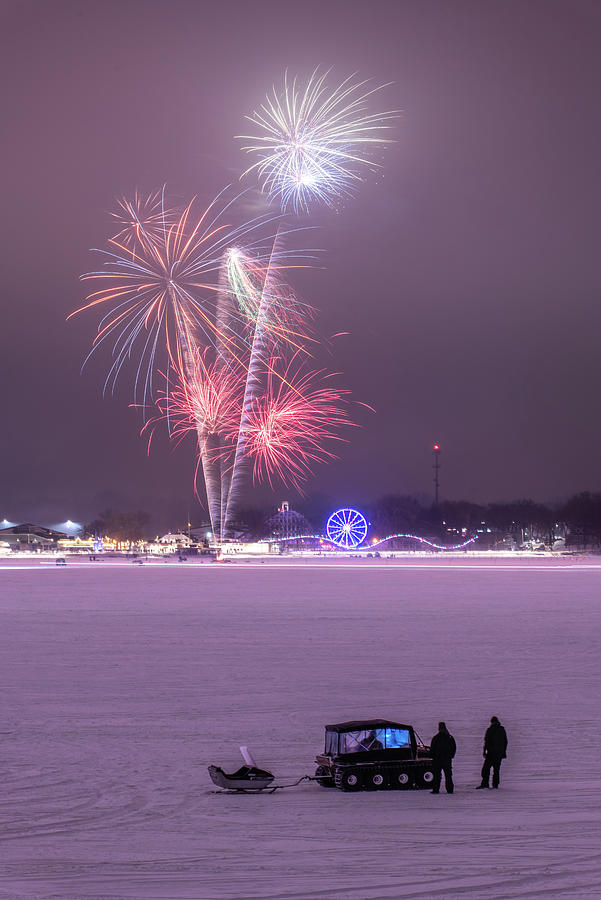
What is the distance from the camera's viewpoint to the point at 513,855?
7992 mm

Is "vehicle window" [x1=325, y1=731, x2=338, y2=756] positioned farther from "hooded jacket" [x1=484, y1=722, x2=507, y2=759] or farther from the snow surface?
"hooded jacket" [x1=484, y1=722, x2=507, y2=759]

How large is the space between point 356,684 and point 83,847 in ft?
28.0

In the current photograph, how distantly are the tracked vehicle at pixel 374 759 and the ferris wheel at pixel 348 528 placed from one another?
448 ft

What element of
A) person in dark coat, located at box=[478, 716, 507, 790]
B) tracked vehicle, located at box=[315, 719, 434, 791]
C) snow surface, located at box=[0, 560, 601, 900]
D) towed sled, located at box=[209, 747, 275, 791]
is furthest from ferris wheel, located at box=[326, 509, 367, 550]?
towed sled, located at box=[209, 747, 275, 791]

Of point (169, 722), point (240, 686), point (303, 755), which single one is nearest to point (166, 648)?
point (240, 686)

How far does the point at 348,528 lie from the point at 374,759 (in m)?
137

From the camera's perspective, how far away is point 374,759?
10406 mm

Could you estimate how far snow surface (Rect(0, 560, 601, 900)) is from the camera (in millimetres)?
7625

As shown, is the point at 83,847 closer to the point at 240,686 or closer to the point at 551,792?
the point at 551,792

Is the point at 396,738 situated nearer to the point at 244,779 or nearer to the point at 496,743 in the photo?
the point at 496,743

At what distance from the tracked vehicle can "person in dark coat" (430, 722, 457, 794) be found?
0.48 ft

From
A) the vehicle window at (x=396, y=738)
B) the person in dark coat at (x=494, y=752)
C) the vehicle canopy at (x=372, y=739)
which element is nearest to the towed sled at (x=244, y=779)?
the vehicle canopy at (x=372, y=739)

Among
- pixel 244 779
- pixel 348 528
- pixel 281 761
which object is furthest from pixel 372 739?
pixel 348 528

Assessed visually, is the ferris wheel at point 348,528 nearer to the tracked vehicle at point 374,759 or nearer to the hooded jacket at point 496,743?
the tracked vehicle at point 374,759
